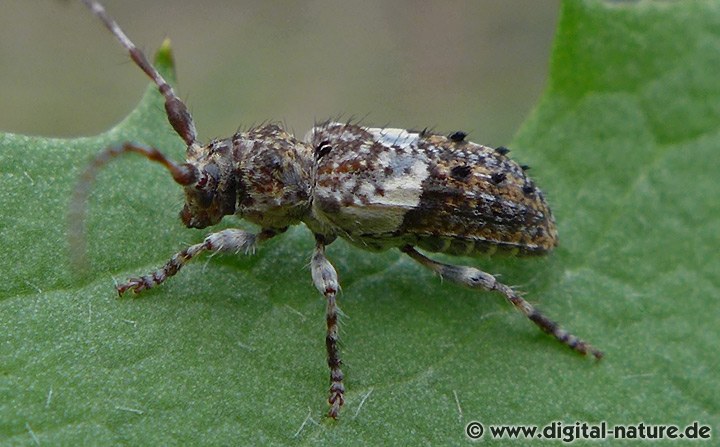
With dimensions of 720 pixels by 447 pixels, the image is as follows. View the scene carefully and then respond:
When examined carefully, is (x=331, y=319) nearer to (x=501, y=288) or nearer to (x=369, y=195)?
(x=369, y=195)

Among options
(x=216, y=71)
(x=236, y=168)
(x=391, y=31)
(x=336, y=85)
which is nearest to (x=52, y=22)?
(x=216, y=71)

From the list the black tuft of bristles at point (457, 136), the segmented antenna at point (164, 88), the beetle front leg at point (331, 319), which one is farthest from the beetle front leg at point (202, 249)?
the black tuft of bristles at point (457, 136)

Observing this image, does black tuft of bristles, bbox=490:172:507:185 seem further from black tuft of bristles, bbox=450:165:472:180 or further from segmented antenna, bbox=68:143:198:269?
segmented antenna, bbox=68:143:198:269

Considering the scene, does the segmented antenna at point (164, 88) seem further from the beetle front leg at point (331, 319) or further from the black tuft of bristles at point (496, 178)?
the black tuft of bristles at point (496, 178)

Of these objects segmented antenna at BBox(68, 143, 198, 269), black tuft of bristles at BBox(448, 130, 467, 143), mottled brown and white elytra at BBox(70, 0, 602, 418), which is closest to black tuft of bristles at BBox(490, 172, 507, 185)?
mottled brown and white elytra at BBox(70, 0, 602, 418)

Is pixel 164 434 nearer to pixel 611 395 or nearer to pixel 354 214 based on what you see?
pixel 354 214

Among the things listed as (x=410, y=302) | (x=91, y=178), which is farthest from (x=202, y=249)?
(x=410, y=302)
